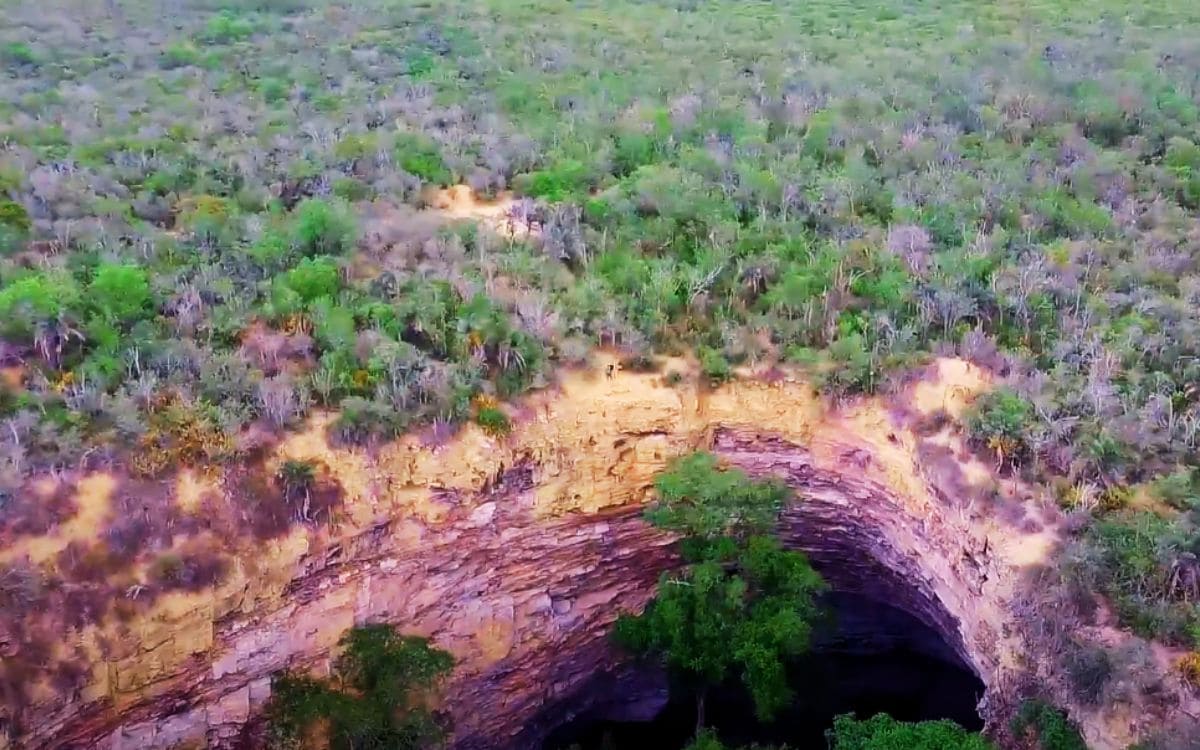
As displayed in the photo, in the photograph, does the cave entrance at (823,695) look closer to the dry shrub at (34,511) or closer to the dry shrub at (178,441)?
the dry shrub at (178,441)

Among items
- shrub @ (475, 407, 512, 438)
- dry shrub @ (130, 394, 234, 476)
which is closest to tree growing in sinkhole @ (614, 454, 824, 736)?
shrub @ (475, 407, 512, 438)

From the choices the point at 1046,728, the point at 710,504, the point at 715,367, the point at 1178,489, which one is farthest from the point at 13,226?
the point at 1178,489

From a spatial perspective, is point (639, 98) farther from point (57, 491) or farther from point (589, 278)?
point (57, 491)

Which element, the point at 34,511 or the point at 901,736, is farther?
the point at 34,511

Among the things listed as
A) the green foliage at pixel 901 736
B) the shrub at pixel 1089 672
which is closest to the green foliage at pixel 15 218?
the green foliage at pixel 901 736

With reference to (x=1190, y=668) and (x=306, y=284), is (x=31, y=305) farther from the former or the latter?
(x=1190, y=668)

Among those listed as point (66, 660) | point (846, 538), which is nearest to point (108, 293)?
point (66, 660)

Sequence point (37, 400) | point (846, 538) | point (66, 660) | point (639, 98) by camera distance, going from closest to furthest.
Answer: point (66, 660)
point (37, 400)
point (846, 538)
point (639, 98)
